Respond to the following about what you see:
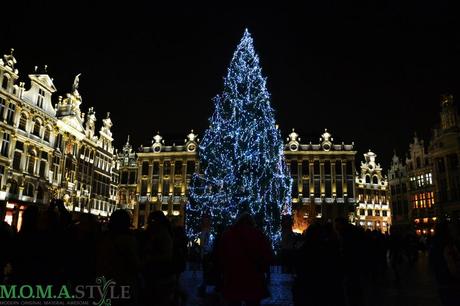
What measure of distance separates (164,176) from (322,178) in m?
29.1

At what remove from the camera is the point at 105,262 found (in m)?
5.41

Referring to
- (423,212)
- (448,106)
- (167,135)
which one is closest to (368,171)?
(423,212)

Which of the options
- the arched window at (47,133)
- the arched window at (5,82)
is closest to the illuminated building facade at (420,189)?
the arched window at (47,133)

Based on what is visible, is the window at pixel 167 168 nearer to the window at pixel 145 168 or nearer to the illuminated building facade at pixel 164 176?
the illuminated building facade at pixel 164 176

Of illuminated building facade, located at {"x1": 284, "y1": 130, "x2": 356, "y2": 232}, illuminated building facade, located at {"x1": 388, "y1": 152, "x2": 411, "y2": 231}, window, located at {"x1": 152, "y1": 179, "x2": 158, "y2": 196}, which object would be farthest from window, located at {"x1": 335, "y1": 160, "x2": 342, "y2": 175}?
window, located at {"x1": 152, "y1": 179, "x2": 158, "y2": 196}

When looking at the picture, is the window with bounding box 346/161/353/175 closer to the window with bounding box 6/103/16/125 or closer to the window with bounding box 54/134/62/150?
the window with bounding box 54/134/62/150

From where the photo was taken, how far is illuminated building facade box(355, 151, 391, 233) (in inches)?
2859

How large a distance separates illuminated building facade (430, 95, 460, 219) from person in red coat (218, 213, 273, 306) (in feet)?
164

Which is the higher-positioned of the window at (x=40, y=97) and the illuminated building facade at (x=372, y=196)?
the window at (x=40, y=97)

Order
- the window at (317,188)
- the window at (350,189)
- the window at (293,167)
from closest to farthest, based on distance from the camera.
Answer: the window at (350,189), the window at (317,188), the window at (293,167)

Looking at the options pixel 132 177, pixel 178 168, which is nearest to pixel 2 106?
pixel 178 168

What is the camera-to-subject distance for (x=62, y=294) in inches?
227

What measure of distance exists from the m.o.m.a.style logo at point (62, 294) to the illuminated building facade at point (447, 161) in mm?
51369

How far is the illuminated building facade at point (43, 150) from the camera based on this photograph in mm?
35906
